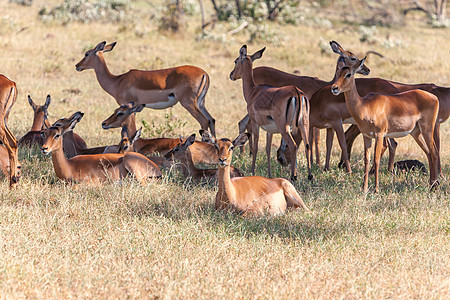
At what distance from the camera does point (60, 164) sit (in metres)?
5.37

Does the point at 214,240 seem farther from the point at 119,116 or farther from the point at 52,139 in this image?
the point at 119,116

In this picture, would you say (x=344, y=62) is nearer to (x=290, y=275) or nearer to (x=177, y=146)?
(x=177, y=146)

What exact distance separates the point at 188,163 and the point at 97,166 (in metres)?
1.09

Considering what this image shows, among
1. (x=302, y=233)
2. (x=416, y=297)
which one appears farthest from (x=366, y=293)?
(x=302, y=233)

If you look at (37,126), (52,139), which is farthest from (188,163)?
(37,126)

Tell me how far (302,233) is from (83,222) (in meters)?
1.58

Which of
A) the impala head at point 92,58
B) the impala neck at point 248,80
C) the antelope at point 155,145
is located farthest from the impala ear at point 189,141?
the impala head at point 92,58

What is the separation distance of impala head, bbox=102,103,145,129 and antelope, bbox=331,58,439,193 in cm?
269

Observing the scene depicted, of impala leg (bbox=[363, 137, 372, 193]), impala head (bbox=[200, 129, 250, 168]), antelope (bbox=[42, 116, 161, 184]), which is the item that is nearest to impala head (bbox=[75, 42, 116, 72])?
antelope (bbox=[42, 116, 161, 184])

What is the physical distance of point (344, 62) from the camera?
7.12 meters

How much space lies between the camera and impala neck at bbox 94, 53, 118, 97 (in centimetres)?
866

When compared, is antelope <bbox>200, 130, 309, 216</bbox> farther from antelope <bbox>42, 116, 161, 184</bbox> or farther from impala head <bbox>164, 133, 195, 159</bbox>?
impala head <bbox>164, 133, 195, 159</bbox>

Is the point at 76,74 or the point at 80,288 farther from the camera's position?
the point at 76,74

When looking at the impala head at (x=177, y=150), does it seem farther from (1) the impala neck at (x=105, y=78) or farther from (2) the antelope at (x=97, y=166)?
(1) the impala neck at (x=105, y=78)
